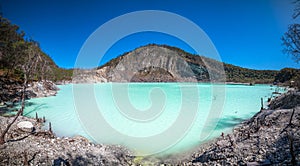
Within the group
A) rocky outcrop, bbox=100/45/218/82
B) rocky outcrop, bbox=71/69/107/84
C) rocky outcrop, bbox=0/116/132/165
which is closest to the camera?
rocky outcrop, bbox=0/116/132/165

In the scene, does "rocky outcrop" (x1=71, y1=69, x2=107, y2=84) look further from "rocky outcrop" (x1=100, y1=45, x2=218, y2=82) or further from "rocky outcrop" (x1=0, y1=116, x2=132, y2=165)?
"rocky outcrop" (x1=0, y1=116, x2=132, y2=165)

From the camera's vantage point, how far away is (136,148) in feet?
26.6

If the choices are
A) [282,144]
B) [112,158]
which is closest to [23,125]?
[112,158]

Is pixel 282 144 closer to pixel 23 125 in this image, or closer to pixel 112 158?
pixel 112 158

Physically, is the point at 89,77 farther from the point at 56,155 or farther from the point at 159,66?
the point at 56,155

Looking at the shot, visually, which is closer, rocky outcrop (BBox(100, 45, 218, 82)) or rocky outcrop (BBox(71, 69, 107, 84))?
rocky outcrop (BBox(71, 69, 107, 84))

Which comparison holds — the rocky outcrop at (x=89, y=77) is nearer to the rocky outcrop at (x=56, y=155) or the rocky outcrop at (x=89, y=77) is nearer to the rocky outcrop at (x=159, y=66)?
the rocky outcrop at (x=159, y=66)

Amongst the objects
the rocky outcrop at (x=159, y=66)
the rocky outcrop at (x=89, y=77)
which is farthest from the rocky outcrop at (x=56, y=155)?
the rocky outcrop at (x=159, y=66)

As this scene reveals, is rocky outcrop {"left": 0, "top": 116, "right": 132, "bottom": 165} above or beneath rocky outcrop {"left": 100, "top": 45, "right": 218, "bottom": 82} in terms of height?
beneath

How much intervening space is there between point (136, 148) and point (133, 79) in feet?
360

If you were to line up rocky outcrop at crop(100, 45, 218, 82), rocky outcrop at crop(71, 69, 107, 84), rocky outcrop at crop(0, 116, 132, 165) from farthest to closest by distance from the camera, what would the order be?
rocky outcrop at crop(100, 45, 218, 82) < rocky outcrop at crop(71, 69, 107, 84) < rocky outcrop at crop(0, 116, 132, 165)

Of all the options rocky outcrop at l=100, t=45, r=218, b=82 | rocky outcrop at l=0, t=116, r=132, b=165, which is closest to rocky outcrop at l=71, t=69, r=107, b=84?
rocky outcrop at l=100, t=45, r=218, b=82

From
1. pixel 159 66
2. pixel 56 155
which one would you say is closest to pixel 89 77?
pixel 159 66

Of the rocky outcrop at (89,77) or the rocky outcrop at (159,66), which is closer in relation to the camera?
the rocky outcrop at (89,77)
